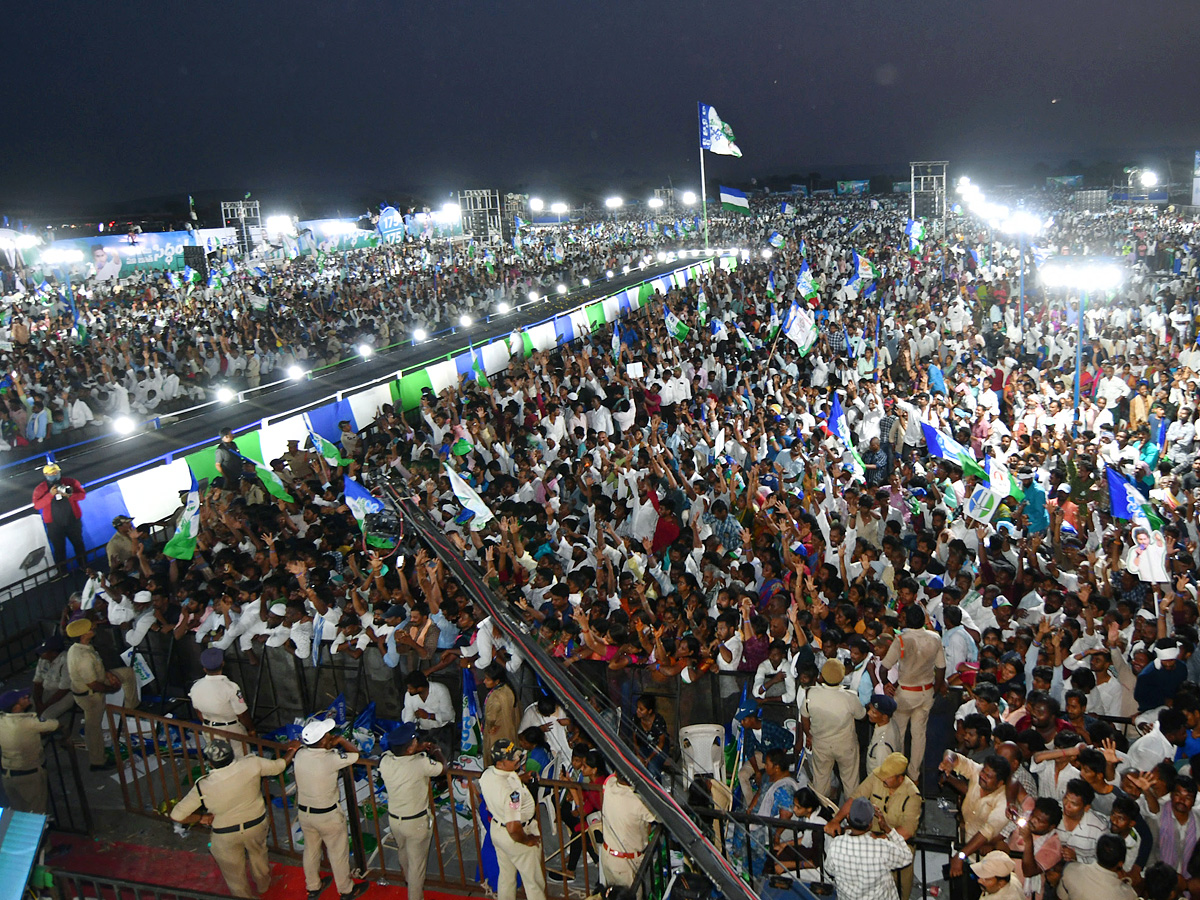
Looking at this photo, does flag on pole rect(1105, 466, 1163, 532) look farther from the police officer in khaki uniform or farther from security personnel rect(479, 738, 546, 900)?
security personnel rect(479, 738, 546, 900)

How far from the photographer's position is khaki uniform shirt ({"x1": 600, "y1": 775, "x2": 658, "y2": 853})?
4902 millimetres

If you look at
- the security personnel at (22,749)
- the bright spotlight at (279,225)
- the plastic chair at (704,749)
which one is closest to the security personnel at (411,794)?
the plastic chair at (704,749)

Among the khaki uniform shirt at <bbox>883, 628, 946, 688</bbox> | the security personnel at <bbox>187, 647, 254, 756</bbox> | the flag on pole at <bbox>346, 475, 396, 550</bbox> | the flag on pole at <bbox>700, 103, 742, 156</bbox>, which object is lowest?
the security personnel at <bbox>187, 647, 254, 756</bbox>

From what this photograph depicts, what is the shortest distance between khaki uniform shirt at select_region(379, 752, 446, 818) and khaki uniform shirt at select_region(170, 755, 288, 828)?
77cm

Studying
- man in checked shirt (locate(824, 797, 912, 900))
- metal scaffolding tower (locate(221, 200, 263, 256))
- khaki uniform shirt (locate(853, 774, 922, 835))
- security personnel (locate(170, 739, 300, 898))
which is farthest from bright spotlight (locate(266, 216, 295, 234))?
man in checked shirt (locate(824, 797, 912, 900))

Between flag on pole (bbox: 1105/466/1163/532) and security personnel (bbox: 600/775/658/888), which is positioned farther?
flag on pole (bbox: 1105/466/1163/532)

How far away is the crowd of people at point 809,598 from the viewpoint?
498cm

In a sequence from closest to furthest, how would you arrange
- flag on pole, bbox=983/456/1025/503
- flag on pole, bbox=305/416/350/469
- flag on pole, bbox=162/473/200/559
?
flag on pole, bbox=983/456/1025/503 < flag on pole, bbox=162/473/200/559 < flag on pole, bbox=305/416/350/469

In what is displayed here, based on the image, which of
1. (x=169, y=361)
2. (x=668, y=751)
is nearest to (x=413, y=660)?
(x=668, y=751)

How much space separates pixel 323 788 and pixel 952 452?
24.4 feet

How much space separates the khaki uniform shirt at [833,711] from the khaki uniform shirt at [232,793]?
11.5 ft

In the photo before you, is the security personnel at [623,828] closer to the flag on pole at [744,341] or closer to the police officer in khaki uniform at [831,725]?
the police officer in khaki uniform at [831,725]

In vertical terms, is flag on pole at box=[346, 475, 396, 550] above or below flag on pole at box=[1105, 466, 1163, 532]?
above

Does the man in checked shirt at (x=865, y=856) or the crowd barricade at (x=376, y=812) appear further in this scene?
the crowd barricade at (x=376, y=812)
